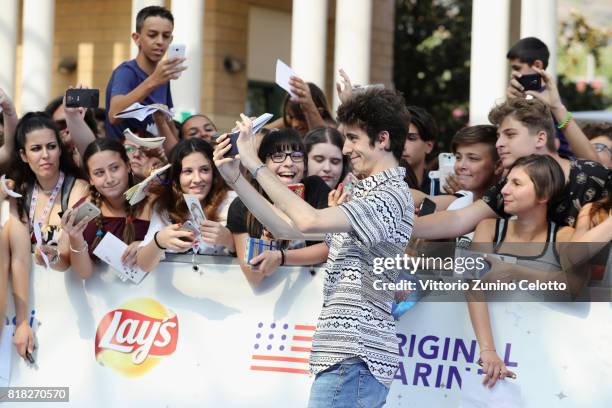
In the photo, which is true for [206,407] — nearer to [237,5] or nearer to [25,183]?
[25,183]

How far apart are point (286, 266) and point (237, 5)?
1545 centimetres

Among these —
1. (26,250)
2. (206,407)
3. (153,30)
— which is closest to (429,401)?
(206,407)

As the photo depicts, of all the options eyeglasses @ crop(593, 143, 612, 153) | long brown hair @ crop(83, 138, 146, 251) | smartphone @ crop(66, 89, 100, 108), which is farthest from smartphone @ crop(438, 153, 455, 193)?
smartphone @ crop(66, 89, 100, 108)

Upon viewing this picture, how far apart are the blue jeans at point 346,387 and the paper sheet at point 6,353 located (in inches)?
107

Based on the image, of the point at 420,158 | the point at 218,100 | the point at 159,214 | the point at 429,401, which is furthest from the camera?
the point at 218,100

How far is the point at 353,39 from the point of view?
15383 millimetres

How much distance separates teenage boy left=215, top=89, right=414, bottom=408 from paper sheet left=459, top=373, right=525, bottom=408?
3.02 ft

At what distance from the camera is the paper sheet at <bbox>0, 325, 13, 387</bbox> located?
6.37 meters

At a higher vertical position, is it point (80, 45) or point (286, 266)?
point (80, 45)

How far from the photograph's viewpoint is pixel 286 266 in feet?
18.9

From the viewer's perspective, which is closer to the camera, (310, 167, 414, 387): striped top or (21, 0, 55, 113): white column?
(310, 167, 414, 387): striped top

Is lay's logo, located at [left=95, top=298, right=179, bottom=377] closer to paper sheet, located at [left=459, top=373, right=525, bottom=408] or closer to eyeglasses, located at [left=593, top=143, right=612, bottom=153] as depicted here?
paper sheet, located at [left=459, top=373, right=525, bottom=408]

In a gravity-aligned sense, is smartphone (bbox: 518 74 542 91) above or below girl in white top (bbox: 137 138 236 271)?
above

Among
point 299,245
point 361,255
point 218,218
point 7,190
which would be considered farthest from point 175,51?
point 361,255
